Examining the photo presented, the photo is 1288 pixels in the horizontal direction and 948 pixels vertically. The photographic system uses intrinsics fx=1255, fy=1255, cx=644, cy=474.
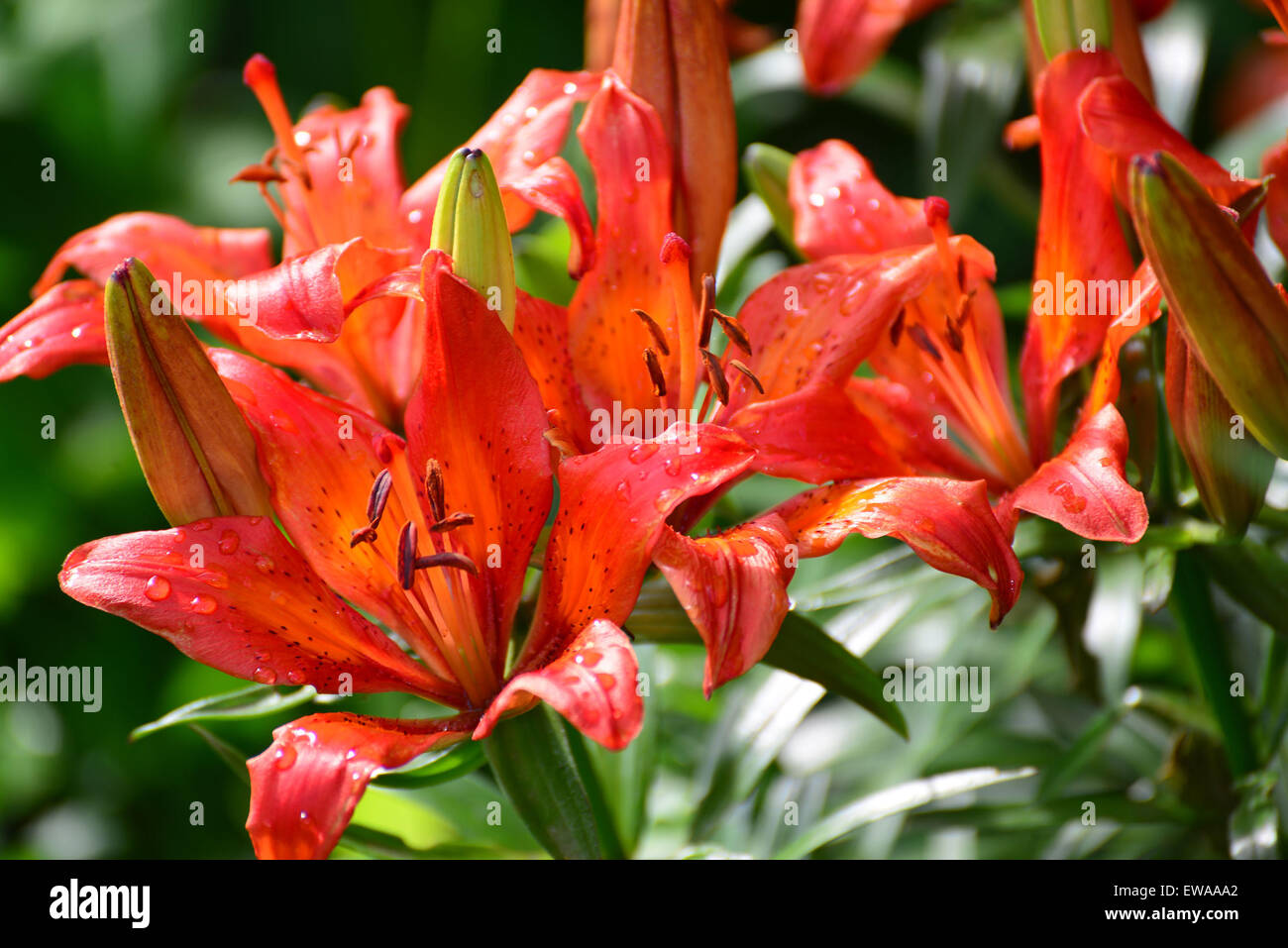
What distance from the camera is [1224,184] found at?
0.65m

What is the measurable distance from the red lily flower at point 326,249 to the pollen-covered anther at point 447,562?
0.11 meters

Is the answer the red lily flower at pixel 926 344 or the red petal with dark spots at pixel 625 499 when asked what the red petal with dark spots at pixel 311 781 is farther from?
the red lily flower at pixel 926 344

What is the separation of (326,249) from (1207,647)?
0.54 metres

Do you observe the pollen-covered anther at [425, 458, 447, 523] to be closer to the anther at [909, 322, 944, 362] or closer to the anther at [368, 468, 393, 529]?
the anther at [368, 468, 393, 529]

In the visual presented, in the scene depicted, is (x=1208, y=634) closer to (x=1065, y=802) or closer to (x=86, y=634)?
(x=1065, y=802)

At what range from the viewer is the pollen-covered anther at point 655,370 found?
2.20 feet

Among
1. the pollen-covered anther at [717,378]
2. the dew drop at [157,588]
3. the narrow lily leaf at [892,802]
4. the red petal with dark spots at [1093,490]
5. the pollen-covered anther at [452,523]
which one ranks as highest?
the pollen-covered anther at [717,378]

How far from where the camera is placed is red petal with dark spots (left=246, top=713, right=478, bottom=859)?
0.52 meters

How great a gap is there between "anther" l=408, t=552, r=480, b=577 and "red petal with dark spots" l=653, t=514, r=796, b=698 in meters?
0.11

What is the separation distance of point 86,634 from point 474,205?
959 mm

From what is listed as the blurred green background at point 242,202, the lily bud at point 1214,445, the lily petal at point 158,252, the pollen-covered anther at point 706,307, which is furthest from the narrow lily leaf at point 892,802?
the lily petal at point 158,252

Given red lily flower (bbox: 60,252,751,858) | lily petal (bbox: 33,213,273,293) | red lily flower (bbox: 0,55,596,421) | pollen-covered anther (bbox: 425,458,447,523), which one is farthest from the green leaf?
lily petal (bbox: 33,213,273,293)
